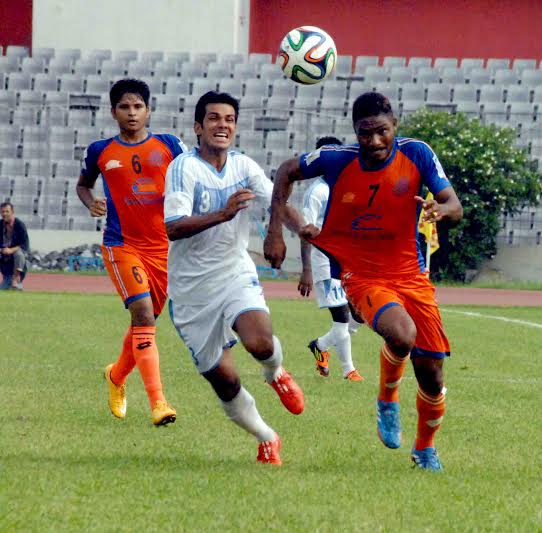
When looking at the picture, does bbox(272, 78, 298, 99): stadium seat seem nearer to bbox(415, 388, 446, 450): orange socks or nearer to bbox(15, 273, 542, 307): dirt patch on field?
bbox(15, 273, 542, 307): dirt patch on field

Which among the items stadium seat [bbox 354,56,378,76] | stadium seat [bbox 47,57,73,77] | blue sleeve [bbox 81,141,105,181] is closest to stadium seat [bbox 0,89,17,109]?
stadium seat [bbox 47,57,73,77]

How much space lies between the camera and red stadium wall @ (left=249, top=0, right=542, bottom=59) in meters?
36.8

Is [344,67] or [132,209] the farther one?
[344,67]

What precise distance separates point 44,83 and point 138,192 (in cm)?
2536

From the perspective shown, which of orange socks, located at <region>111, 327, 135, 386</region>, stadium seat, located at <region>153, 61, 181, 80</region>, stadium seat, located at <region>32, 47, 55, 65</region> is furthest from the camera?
stadium seat, located at <region>32, 47, 55, 65</region>

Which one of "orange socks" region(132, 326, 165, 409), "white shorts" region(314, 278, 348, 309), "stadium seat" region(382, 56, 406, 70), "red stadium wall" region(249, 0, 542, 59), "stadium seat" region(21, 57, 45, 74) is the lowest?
"white shorts" region(314, 278, 348, 309)

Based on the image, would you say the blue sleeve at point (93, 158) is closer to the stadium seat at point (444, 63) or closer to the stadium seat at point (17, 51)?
the stadium seat at point (444, 63)

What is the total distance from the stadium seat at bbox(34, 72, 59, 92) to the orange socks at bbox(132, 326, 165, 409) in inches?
1013

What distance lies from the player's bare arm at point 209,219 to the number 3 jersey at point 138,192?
1.94m

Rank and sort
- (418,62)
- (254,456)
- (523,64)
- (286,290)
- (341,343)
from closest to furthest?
(254,456) < (341,343) < (286,290) < (418,62) < (523,64)

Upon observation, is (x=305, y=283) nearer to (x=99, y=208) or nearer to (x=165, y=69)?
(x=99, y=208)

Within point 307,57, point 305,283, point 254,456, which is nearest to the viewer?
point 254,456

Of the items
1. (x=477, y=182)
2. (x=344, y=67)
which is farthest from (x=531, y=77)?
(x=477, y=182)

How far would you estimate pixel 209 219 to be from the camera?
247 inches
